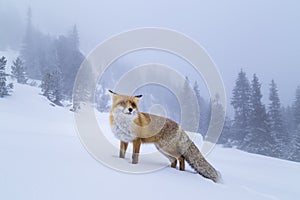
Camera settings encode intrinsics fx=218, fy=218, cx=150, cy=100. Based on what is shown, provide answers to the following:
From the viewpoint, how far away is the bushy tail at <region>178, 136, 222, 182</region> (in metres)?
4.81

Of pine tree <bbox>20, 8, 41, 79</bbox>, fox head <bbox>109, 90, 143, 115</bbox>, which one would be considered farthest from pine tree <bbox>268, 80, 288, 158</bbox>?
pine tree <bbox>20, 8, 41, 79</bbox>

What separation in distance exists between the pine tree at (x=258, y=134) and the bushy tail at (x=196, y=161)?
29225mm

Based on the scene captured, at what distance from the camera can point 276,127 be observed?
106 ft

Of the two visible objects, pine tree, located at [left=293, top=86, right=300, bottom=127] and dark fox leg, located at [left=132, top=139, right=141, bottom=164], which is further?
pine tree, located at [left=293, top=86, right=300, bottom=127]

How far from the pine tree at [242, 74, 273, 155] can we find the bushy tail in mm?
29225

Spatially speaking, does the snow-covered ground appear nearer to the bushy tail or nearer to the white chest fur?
the bushy tail

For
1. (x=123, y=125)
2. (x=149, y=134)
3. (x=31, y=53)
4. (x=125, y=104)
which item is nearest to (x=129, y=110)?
(x=125, y=104)

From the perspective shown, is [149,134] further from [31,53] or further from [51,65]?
[31,53]

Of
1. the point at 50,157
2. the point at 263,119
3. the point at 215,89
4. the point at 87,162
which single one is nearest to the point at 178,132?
the point at 215,89

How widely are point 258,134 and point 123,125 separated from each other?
1243 inches

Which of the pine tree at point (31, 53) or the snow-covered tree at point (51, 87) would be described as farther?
the pine tree at point (31, 53)

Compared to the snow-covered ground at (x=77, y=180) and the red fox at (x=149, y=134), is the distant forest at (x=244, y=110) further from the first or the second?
the snow-covered ground at (x=77, y=180)

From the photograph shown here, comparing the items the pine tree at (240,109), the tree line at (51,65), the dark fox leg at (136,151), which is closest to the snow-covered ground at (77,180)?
the dark fox leg at (136,151)

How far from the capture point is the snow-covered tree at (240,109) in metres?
33.8
